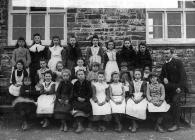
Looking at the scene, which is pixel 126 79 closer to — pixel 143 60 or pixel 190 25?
pixel 143 60

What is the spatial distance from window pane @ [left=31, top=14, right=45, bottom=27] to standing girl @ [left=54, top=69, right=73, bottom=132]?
2.92 meters

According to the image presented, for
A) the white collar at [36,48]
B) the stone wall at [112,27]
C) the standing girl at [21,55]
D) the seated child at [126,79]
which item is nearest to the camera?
the seated child at [126,79]

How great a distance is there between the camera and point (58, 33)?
996 centimetres

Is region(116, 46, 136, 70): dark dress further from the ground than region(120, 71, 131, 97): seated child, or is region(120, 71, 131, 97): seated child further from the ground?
region(116, 46, 136, 70): dark dress

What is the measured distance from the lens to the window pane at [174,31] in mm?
10031

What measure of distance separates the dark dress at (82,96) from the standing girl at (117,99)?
1.58 ft

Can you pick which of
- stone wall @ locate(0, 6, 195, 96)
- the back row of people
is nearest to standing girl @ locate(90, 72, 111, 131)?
the back row of people

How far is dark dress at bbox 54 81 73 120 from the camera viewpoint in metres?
7.14

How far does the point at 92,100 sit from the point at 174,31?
3898 mm

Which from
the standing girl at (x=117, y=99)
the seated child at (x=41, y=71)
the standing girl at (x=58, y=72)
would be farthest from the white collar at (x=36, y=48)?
the standing girl at (x=117, y=99)

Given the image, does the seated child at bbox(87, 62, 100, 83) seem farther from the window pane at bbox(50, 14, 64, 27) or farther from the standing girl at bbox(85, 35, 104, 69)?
the window pane at bbox(50, 14, 64, 27)

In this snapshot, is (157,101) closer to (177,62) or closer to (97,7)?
(177,62)

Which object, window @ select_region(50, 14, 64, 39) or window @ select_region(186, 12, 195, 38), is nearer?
window @ select_region(50, 14, 64, 39)

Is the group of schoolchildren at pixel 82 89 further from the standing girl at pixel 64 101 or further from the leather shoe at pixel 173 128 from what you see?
the leather shoe at pixel 173 128
